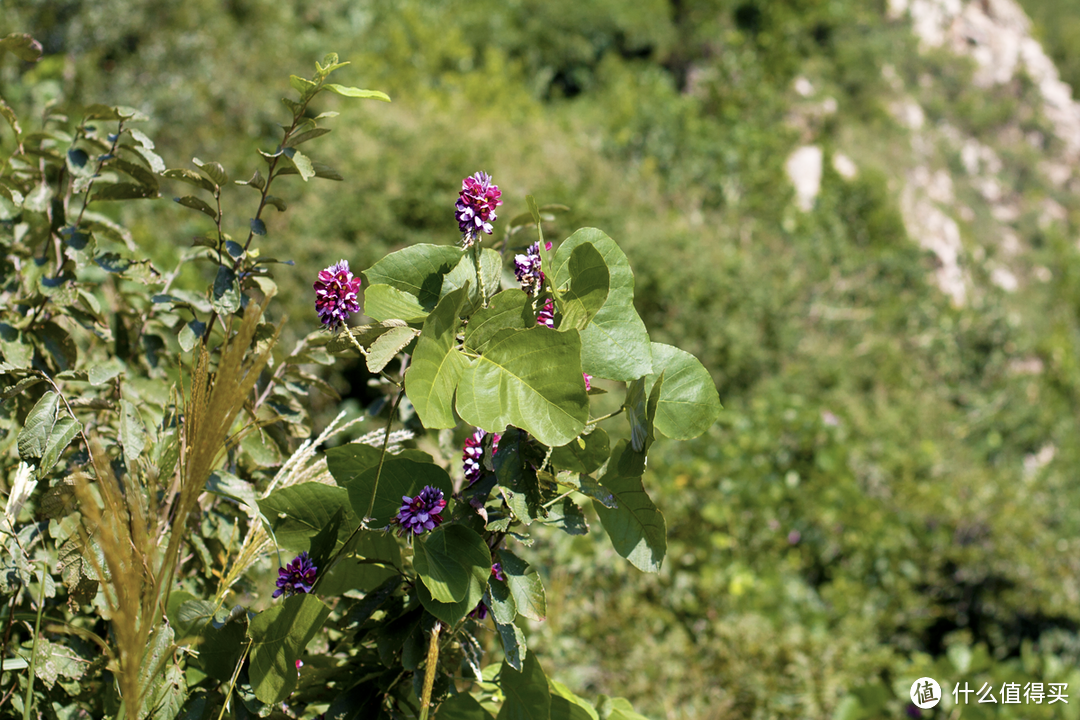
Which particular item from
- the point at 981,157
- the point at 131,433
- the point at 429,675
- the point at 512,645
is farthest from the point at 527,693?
the point at 981,157

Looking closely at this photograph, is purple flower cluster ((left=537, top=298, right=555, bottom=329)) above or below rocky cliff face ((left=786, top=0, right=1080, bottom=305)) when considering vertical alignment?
above

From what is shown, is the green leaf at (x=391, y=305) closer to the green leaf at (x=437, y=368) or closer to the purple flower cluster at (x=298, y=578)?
the green leaf at (x=437, y=368)

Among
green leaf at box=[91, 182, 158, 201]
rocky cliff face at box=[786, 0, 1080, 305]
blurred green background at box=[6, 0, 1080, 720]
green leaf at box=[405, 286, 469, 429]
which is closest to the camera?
green leaf at box=[405, 286, 469, 429]

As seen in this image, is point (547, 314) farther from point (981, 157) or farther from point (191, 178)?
point (981, 157)

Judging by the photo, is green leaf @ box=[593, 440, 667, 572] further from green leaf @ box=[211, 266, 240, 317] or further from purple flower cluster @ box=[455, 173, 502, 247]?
green leaf @ box=[211, 266, 240, 317]

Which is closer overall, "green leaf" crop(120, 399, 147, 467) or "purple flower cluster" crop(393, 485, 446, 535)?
"purple flower cluster" crop(393, 485, 446, 535)

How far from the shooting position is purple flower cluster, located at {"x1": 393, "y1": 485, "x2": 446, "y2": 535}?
668mm

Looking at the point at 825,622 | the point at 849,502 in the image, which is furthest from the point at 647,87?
the point at 825,622

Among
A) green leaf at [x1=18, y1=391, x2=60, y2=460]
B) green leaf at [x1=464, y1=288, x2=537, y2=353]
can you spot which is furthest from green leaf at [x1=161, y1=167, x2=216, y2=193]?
green leaf at [x1=464, y1=288, x2=537, y2=353]

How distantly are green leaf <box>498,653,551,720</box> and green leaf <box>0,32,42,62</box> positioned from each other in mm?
900

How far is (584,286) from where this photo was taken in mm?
647

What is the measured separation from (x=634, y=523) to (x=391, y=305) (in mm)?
299

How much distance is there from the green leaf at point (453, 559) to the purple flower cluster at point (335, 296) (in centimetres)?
21

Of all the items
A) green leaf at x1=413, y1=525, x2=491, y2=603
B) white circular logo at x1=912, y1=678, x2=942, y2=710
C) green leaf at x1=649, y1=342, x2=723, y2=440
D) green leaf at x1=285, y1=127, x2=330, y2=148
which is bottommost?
white circular logo at x1=912, y1=678, x2=942, y2=710
